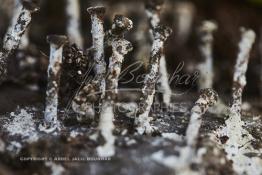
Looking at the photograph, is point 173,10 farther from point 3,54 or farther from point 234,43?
point 3,54

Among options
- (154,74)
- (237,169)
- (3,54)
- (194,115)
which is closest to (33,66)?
Result: (3,54)

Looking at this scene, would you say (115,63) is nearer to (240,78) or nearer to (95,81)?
(95,81)

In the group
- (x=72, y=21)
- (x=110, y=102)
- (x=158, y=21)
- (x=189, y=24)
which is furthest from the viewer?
(x=189, y=24)

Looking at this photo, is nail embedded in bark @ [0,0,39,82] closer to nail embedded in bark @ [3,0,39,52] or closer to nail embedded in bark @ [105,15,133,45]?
nail embedded in bark @ [3,0,39,52]

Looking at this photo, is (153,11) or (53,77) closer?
(53,77)

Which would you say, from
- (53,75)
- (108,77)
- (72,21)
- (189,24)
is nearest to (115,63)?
(108,77)

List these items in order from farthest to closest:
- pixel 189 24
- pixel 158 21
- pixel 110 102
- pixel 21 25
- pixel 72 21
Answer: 1. pixel 189 24
2. pixel 72 21
3. pixel 158 21
4. pixel 21 25
5. pixel 110 102

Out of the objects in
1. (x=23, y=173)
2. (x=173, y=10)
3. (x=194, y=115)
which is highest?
(x=173, y=10)
